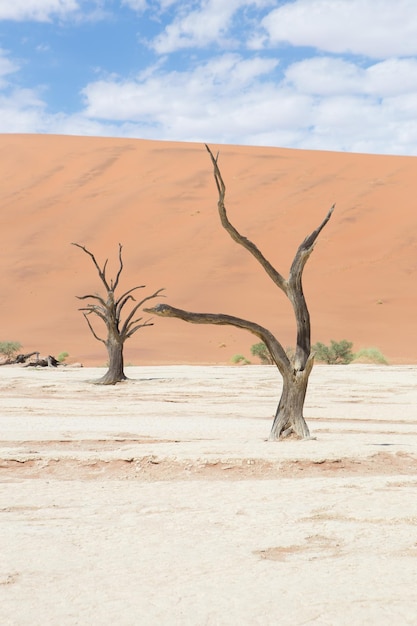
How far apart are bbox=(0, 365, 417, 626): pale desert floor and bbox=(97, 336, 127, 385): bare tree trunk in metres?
6.84

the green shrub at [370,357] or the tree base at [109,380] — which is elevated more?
the green shrub at [370,357]

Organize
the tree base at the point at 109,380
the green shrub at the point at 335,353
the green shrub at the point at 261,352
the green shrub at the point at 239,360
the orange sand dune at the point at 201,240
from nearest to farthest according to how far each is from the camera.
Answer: the tree base at the point at 109,380 → the green shrub at the point at 335,353 → the green shrub at the point at 239,360 → the green shrub at the point at 261,352 → the orange sand dune at the point at 201,240

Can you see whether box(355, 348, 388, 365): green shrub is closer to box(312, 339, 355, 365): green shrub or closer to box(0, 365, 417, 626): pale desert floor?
box(312, 339, 355, 365): green shrub

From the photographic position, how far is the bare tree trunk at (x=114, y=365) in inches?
766

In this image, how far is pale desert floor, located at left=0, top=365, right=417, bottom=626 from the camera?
13.5 feet

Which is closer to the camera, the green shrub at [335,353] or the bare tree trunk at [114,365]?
the bare tree trunk at [114,365]

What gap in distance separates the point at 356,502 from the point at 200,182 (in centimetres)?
5111

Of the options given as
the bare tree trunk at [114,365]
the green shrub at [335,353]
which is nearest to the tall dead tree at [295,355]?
the bare tree trunk at [114,365]

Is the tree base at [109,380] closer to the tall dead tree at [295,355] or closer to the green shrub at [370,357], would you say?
the tall dead tree at [295,355]

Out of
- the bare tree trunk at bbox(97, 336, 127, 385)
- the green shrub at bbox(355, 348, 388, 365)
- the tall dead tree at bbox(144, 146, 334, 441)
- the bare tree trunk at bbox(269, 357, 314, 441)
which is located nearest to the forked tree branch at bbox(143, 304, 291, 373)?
the tall dead tree at bbox(144, 146, 334, 441)

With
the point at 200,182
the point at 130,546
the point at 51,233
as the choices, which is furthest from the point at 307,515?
the point at 200,182

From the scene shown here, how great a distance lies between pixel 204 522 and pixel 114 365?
13.8 metres

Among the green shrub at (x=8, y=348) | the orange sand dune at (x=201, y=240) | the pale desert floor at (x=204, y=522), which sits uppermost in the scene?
the orange sand dune at (x=201, y=240)

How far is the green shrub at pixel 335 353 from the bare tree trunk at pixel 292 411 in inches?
798
